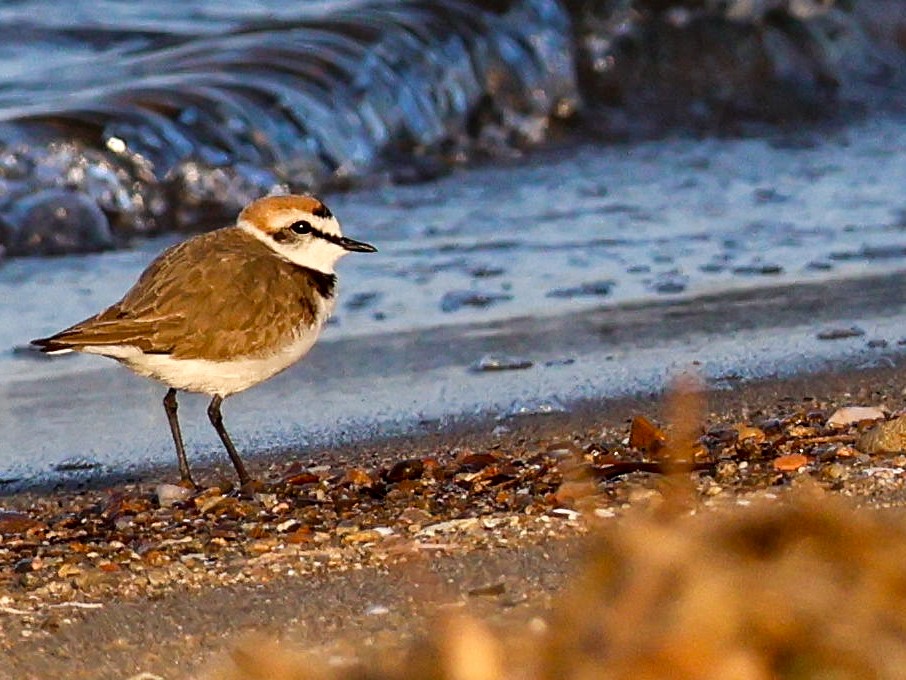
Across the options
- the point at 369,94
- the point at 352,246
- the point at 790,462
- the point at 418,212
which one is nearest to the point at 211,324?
the point at 352,246

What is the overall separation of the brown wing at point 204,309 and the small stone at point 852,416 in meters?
1.46

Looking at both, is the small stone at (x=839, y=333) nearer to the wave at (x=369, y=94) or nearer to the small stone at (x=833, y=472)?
the small stone at (x=833, y=472)

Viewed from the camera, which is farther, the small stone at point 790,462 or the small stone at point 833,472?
the small stone at point 790,462

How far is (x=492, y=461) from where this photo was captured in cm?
473

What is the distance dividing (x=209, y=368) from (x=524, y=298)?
77.4 inches

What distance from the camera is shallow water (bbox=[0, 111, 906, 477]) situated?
5.56 m

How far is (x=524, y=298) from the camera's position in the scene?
21.8 feet

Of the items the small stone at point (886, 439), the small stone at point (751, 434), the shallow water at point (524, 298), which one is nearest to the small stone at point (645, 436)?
the small stone at point (751, 434)

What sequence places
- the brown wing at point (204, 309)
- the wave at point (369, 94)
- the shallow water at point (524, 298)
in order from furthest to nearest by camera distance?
1. the wave at point (369, 94)
2. the shallow water at point (524, 298)
3. the brown wing at point (204, 309)

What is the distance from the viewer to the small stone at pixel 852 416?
489 centimetres

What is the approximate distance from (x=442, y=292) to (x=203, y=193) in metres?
2.51

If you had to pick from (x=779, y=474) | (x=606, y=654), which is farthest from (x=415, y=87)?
(x=606, y=654)

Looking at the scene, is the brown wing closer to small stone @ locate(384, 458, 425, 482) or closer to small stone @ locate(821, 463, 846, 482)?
small stone @ locate(384, 458, 425, 482)

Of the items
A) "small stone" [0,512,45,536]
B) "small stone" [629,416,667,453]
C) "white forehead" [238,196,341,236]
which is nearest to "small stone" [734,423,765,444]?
"small stone" [629,416,667,453]
